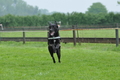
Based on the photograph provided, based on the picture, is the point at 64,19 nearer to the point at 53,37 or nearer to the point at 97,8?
the point at 53,37

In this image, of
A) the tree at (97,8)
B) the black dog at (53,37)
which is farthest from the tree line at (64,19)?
the tree at (97,8)

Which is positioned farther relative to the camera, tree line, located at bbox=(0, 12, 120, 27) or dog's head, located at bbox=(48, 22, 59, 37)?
tree line, located at bbox=(0, 12, 120, 27)

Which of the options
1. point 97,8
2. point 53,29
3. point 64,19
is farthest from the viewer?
point 97,8

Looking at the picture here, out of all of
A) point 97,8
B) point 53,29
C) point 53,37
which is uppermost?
point 97,8

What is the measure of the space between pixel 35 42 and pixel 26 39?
85 cm

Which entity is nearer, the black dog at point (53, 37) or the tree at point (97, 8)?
the black dog at point (53, 37)

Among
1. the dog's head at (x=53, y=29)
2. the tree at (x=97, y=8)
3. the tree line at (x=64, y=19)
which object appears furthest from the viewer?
the tree at (x=97, y=8)

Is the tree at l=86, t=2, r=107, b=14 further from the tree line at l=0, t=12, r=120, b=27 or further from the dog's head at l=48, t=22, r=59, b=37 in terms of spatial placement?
the dog's head at l=48, t=22, r=59, b=37

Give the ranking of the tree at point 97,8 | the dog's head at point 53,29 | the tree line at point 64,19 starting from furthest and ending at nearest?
the tree at point 97,8 < the tree line at point 64,19 < the dog's head at point 53,29

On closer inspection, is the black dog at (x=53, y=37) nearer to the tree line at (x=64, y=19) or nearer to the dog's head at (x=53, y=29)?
the dog's head at (x=53, y=29)

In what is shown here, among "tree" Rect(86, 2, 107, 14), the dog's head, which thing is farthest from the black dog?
"tree" Rect(86, 2, 107, 14)

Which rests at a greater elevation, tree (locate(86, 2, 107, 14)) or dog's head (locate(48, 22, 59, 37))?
tree (locate(86, 2, 107, 14))

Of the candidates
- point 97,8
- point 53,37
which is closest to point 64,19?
point 53,37

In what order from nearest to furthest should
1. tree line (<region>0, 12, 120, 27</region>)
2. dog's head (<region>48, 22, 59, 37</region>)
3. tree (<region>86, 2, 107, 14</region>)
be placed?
dog's head (<region>48, 22, 59, 37</region>) → tree line (<region>0, 12, 120, 27</region>) → tree (<region>86, 2, 107, 14</region>)
